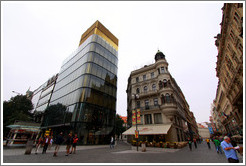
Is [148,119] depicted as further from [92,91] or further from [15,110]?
[15,110]

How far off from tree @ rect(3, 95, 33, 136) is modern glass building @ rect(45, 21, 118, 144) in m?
6.96

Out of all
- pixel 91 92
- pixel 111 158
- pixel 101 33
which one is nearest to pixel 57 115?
pixel 91 92

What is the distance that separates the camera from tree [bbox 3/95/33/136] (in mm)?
27419

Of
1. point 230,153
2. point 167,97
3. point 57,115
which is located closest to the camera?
point 230,153

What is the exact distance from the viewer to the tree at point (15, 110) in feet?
90.0

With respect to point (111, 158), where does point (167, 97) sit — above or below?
above

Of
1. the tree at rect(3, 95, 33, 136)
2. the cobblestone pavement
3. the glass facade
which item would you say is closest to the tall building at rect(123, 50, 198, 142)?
the glass facade

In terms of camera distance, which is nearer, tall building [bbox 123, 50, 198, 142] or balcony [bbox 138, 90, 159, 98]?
tall building [bbox 123, 50, 198, 142]

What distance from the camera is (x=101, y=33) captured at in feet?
117

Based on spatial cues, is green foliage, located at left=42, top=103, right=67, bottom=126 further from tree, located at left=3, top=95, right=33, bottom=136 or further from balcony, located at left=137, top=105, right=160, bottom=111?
balcony, located at left=137, top=105, right=160, bottom=111

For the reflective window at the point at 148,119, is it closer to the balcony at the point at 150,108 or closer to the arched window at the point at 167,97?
the balcony at the point at 150,108

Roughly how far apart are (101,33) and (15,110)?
3165 centimetres

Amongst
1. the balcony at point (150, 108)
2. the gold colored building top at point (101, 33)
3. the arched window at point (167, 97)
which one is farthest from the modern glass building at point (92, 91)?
the arched window at point (167, 97)

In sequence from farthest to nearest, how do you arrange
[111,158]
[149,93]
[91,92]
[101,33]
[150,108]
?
[101,33]
[149,93]
[91,92]
[150,108]
[111,158]
